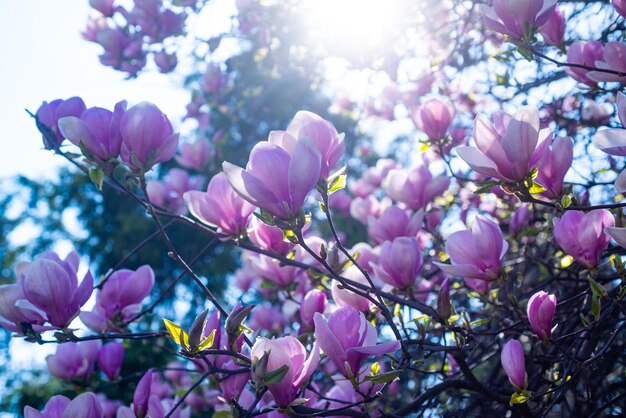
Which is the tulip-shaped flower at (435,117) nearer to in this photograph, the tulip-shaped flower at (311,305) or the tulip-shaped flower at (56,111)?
the tulip-shaped flower at (311,305)

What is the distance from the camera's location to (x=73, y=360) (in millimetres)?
1589

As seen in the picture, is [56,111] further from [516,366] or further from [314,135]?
[516,366]

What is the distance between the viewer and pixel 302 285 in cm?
171

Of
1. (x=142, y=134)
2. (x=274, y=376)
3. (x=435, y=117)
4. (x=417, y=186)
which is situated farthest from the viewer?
(x=417, y=186)

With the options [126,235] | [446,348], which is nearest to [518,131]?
[446,348]

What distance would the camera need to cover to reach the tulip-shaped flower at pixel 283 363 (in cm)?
92

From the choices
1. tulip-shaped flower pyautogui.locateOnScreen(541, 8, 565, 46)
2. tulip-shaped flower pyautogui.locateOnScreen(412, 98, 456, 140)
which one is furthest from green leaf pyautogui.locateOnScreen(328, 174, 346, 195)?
tulip-shaped flower pyautogui.locateOnScreen(541, 8, 565, 46)

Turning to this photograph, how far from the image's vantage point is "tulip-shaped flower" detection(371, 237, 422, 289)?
133cm

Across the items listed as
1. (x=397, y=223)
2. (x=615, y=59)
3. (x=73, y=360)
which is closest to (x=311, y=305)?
(x=397, y=223)

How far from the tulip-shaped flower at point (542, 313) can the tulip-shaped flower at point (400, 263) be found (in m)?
0.32

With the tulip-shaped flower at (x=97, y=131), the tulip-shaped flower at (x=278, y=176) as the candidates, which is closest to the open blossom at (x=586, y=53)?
the tulip-shaped flower at (x=278, y=176)

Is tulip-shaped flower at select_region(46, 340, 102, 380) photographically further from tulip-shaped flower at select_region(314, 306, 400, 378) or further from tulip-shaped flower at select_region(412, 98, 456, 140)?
tulip-shaped flower at select_region(412, 98, 456, 140)

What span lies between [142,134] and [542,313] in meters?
0.84

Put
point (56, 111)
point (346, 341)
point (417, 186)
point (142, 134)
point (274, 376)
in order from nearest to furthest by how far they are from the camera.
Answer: point (274, 376) → point (346, 341) → point (142, 134) → point (56, 111) → point (417, 186)
